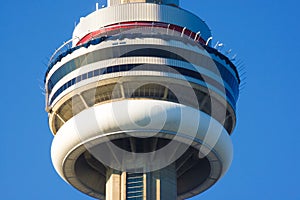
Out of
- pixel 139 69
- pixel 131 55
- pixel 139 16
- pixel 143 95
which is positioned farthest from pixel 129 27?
pixel 143 95

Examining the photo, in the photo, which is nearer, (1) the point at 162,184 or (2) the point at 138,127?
(2) the point at 138,127

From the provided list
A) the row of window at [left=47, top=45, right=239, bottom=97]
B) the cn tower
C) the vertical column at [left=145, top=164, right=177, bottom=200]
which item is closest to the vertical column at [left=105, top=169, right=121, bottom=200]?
the cn tower

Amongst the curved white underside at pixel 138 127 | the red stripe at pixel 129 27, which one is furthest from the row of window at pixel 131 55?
the curved white underside at pixel 138 127

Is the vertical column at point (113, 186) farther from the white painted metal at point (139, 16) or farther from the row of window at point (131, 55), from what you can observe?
the white painted metal at point (139, 16)

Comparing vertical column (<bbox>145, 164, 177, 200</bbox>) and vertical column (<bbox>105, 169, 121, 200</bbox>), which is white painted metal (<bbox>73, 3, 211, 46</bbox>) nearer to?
vertical column (<bbox>105, 169, 121, 200</bbox>)

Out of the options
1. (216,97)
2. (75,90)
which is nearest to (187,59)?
(216,97)

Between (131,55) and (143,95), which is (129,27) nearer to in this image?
(131,55)

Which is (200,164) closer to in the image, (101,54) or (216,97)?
(216,97)
